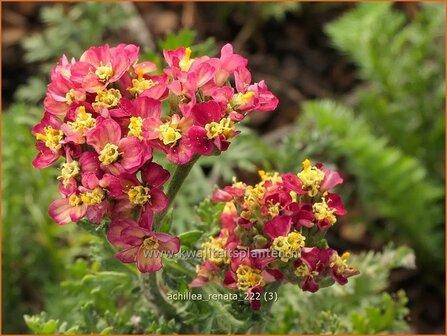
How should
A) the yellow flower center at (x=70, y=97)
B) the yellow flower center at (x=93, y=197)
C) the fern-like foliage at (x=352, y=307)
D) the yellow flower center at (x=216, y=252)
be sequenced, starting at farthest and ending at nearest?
1. the fern-like foliage at (x=352, y=307)
2. the yellow flower center at (x=216, y=252)
3. the yellow flower center at (x=70, y=97)
4. the yellow flower center at (x=93, y=197)

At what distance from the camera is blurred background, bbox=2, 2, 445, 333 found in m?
2.52

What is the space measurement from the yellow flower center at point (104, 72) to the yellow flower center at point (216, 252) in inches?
16.6

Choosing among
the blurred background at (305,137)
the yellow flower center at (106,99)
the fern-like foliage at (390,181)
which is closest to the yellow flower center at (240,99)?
the yellow flower center at (106,99)

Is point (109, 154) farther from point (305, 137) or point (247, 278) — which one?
point (305, 137)

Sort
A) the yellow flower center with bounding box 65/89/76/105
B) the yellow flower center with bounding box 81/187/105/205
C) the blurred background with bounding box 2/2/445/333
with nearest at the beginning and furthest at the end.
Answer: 1. the yellow flower center with bounding box 81/187/105/205
2. the yellow flower center with bounding box 65/89/76/105
3. the blurred background with bounding box 2/2/445/333

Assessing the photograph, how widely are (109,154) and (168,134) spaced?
0.12 metres

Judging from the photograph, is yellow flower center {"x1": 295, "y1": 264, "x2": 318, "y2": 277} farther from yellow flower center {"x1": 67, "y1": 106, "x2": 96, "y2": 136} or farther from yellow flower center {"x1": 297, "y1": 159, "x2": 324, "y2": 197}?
yellow flower center {"x1": 67, "y1": 106, "x2": 96, "y2": 136}

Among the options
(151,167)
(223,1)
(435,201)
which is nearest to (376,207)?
(435,201)

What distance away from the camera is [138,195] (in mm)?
1473

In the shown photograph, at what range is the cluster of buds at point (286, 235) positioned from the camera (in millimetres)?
1578

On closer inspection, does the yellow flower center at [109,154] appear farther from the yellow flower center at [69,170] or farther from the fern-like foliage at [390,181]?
the fern-like foliage at [390,181]

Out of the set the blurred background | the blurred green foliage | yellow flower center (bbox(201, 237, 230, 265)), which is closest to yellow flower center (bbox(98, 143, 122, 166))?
yellow flower center (bbox(201, 237, 230, 265))

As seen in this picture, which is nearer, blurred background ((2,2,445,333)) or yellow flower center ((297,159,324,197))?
yellow flower center ((297,159,324,197))

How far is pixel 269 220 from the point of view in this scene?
1.61 meters
